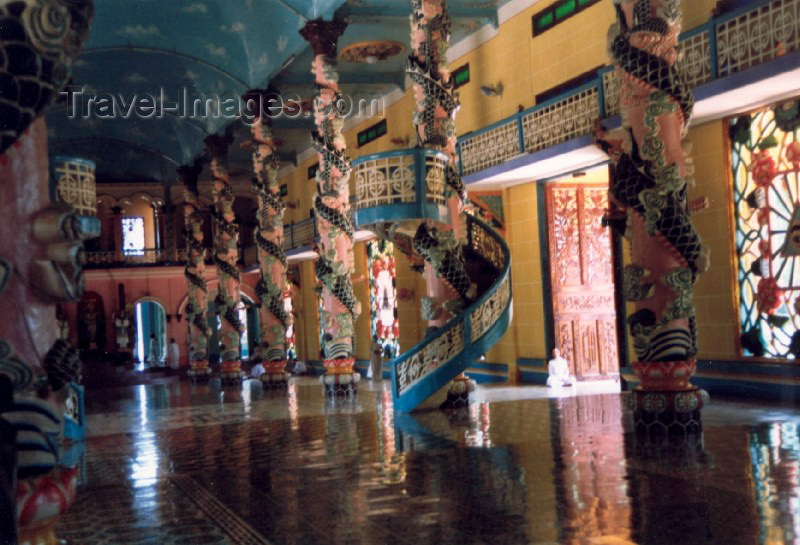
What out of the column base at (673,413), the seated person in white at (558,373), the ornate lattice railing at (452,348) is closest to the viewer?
the column base at (673,413)

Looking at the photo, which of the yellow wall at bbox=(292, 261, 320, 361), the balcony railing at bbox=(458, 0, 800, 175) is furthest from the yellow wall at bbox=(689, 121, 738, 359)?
the yellow wall at bbox=(292, 261, 320, 361)

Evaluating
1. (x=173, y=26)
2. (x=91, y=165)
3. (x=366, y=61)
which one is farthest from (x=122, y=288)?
(x=91, y=165)

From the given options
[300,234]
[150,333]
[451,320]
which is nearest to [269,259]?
[300,234]

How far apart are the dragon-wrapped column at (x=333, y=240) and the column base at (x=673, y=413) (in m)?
8.31

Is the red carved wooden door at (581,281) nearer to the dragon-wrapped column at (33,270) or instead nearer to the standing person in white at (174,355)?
the dragon-wrapped column at (33,270)

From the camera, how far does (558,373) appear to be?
50.6ft

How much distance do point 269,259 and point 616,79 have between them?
406 inches

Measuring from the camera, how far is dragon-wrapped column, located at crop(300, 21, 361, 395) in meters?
16.2

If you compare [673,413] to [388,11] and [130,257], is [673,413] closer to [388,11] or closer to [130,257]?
[388,11]

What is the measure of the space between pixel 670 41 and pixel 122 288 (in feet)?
93.1

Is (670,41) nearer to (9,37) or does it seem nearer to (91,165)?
(91,165)

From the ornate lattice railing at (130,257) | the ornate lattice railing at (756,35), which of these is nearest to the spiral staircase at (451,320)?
the ornate lattice railing at (756,35)

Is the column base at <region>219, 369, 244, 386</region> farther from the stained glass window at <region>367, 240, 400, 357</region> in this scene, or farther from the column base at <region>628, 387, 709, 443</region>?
the column base at <region>628, 387, 709, 443</region>

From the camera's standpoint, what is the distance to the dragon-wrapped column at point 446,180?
40.8 feet
